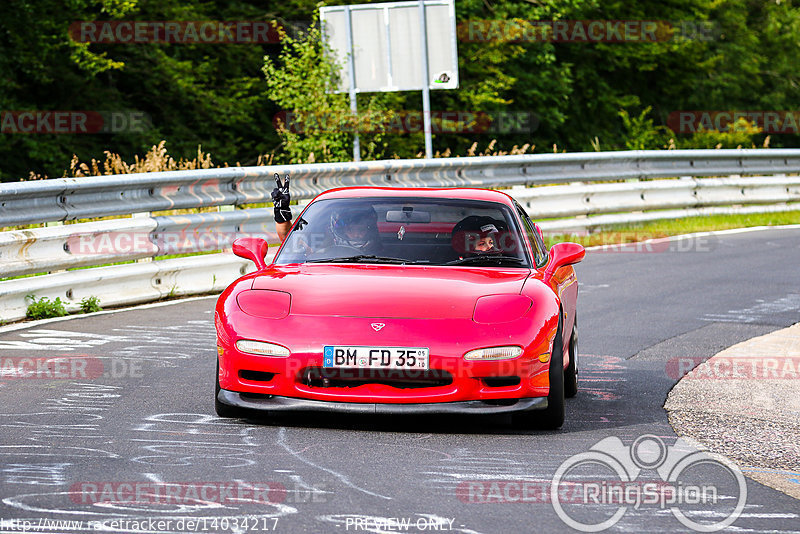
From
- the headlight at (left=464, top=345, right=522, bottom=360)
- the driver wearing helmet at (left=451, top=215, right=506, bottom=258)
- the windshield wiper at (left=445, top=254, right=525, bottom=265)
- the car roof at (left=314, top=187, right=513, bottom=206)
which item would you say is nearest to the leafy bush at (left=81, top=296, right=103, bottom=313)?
the car roof at (left=314, top=187, right=513, bottom=206)

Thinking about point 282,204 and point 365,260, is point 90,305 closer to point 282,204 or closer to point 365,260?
point 282,204

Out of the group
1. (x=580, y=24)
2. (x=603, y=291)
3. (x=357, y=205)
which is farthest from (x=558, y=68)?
(x=357, y=205)

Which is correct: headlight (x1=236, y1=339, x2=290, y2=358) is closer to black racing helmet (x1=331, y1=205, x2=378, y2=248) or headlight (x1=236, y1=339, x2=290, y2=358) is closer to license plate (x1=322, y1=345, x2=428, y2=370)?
license plate (x1=322, y1=345, x2=428, y2=370)

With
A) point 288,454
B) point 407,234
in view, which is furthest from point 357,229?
point 288,454

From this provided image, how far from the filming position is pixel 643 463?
5980 millimetres

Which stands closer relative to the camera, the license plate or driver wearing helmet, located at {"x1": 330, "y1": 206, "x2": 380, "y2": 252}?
the license plate

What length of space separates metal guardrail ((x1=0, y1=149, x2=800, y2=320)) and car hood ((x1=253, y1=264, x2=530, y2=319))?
4.17m

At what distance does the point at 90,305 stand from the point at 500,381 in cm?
566

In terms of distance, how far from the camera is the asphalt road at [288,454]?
486 cm

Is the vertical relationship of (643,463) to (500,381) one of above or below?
below

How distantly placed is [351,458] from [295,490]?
71 cm

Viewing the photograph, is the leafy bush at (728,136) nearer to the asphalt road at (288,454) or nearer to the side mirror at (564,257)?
the asphalt road at (288,454)

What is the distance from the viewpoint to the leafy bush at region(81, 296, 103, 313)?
1131cm

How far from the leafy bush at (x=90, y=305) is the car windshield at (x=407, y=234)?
386 cm
